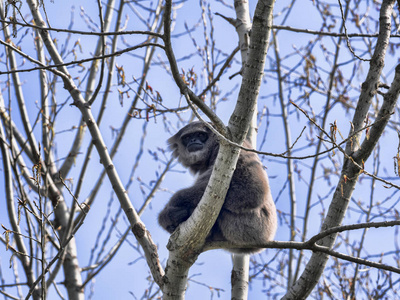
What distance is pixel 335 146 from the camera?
3627 mm

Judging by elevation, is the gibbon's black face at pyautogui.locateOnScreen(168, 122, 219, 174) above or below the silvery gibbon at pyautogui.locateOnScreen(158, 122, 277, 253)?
above

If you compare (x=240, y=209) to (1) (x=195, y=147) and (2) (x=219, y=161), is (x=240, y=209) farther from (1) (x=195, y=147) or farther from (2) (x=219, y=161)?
(1) (x=195, y=147)

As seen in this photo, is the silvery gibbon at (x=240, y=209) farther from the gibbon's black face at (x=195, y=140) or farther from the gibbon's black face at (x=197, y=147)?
the gibbon's black face at (x=195, y=140)

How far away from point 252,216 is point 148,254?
121cm

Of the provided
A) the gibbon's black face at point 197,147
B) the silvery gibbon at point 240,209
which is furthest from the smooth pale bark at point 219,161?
the gibbon's black face at point 197,147

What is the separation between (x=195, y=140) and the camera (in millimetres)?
6738

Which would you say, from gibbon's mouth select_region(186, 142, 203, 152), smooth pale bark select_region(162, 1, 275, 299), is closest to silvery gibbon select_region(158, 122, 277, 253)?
smooth pale bark select_region(162, 1, 275, 299)

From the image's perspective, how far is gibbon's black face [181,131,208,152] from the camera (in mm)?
6637

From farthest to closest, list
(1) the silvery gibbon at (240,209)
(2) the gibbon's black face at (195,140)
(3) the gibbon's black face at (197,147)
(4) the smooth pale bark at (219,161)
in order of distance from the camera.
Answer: (2) the gibbon's black face at (195,140) → (3) the gibbon's black face at (197,147) → (1) the silvery gibbon at (240,209) → (4) the smooth pale bark at (219,161)

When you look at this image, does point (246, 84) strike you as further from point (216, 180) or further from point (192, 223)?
point (192, 223)

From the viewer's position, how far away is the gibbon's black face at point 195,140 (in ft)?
21.8

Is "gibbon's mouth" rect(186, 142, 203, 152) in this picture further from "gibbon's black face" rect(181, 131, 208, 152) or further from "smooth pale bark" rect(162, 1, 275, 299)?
"smooth pale bark" rect(162, 1, 275, 299)

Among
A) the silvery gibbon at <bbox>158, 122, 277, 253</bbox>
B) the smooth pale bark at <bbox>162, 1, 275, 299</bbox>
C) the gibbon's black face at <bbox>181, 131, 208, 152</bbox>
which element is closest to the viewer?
the smooth pale bark at <bbox>162, 1, 275, 299</bbox>

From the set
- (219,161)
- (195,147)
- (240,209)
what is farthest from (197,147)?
(219,161)
